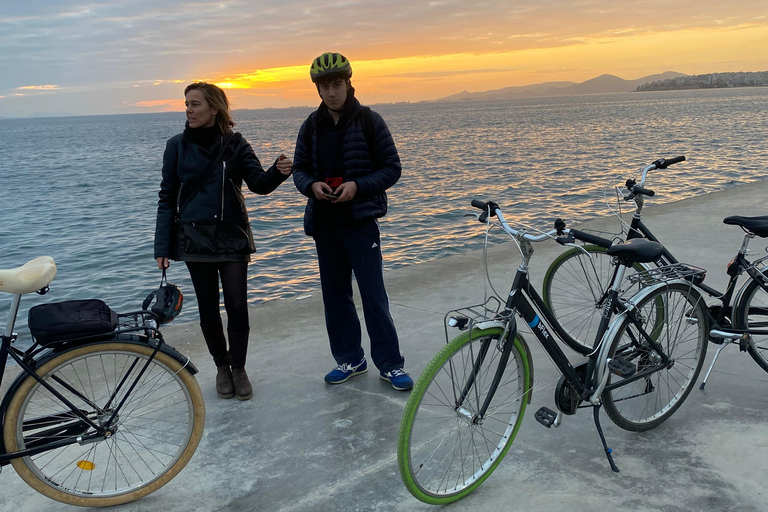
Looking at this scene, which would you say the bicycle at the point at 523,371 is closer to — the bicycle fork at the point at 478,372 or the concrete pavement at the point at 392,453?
the bicycle fork at the point at 478,372

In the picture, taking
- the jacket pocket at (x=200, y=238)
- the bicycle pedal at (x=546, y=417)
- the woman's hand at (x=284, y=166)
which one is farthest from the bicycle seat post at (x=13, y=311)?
the bicycle pedal at (x=546, y=417)

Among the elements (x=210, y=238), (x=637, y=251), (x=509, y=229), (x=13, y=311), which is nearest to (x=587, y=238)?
(x=637, y=251)

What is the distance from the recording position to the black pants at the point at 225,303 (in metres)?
4.02

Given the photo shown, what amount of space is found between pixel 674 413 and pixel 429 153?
42419 mm

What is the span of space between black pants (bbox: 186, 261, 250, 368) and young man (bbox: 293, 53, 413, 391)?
0.57 m

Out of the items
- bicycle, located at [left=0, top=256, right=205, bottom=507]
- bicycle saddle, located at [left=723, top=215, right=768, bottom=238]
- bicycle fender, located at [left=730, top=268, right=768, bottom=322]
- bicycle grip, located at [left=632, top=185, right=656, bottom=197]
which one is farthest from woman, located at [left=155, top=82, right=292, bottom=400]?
bicycle fender, located at [left=730, top=268, right=768, bottom=322]

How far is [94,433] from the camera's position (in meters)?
2.88

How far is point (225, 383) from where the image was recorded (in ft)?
13.4

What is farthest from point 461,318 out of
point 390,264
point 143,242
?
point 143,242

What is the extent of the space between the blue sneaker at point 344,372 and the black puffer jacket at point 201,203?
104 cm

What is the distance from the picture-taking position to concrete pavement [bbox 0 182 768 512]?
2.89m

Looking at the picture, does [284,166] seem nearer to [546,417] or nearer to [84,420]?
[84,420]

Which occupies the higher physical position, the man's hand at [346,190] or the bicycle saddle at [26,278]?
the man's hand at [346,190]

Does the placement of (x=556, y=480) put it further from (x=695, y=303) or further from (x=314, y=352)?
(x=314, y=352)
